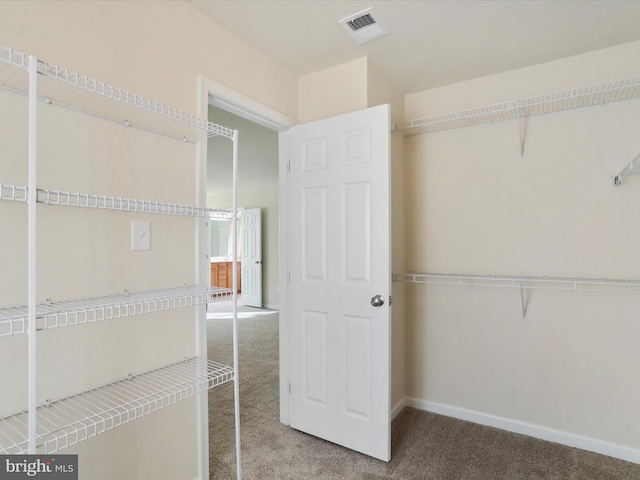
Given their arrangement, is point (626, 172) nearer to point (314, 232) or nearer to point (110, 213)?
point (314, 232)

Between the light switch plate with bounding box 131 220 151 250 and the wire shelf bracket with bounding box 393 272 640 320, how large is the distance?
173 centimetres

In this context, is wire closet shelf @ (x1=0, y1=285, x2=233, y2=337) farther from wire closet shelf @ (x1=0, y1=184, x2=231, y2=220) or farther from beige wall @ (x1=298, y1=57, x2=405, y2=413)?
beige wall @ (x1=298, y1=57, x2=405, y2=413)

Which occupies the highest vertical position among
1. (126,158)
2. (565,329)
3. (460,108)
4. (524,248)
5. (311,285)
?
(460,108)

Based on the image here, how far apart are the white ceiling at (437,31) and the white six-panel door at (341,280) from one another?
45 centimetres

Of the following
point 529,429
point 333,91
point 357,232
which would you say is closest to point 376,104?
point 333,91

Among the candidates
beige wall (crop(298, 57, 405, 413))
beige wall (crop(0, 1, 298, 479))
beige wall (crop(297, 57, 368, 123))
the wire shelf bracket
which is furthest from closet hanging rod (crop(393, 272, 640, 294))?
beige wall (crop(0, 1, 298, 479))

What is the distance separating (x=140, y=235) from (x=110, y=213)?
0.16 metres

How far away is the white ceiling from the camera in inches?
71.2

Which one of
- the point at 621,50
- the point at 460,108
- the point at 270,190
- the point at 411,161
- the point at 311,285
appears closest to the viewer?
the point at 621,50

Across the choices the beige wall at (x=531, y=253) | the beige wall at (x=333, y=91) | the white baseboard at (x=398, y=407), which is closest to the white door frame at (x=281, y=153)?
the beige wall at (x=333, y=91)

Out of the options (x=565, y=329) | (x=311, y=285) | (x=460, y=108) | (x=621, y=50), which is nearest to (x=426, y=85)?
(x=460, y=108)

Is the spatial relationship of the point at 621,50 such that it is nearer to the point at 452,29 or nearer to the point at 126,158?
the point at 452,29

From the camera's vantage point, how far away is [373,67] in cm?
241

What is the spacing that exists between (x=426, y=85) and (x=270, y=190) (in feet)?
16.7
